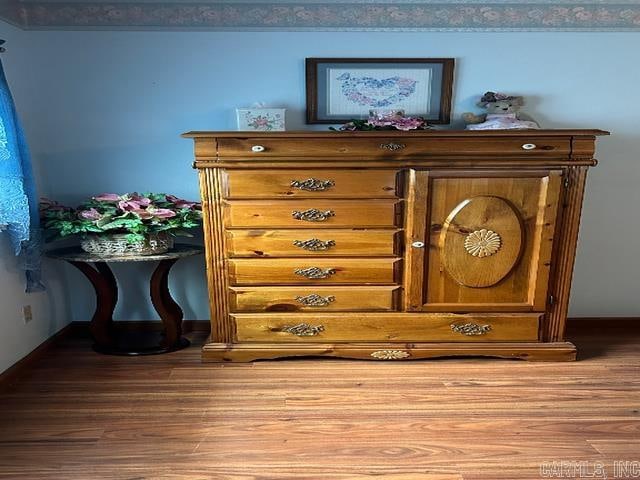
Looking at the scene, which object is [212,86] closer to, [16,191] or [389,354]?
[16,191]

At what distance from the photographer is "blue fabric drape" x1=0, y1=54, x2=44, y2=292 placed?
1822 mm

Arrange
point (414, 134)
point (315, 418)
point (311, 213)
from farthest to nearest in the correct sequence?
point (311, 213), point (414, 134), point (315, 418)

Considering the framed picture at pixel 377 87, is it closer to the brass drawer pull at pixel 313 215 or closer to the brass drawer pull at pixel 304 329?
the brass drawer pull at pixel 313 215

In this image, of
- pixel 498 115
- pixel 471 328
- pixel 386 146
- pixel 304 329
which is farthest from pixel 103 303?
pixel 498 115

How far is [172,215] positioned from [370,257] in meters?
1.03

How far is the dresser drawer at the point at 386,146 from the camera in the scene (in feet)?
6.50

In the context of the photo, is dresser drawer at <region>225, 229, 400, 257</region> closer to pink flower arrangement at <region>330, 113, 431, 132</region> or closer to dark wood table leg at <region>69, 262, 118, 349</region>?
pink flower arrangement at <region>330, 113, 431, 132</region>

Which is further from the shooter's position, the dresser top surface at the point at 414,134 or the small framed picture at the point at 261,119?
the small framed picture at the point at 261,119

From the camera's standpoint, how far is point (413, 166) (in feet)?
6.64

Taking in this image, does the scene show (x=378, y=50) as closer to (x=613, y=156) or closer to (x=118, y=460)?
(x=613, y=156)

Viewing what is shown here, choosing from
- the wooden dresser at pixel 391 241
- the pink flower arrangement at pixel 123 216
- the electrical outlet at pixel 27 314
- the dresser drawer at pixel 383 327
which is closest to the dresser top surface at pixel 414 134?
the wooden dresser at pixel 391 241

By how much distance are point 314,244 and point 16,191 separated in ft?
4.47

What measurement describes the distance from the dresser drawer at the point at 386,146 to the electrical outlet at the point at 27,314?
4.42ft

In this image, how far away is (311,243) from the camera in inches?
83.0
